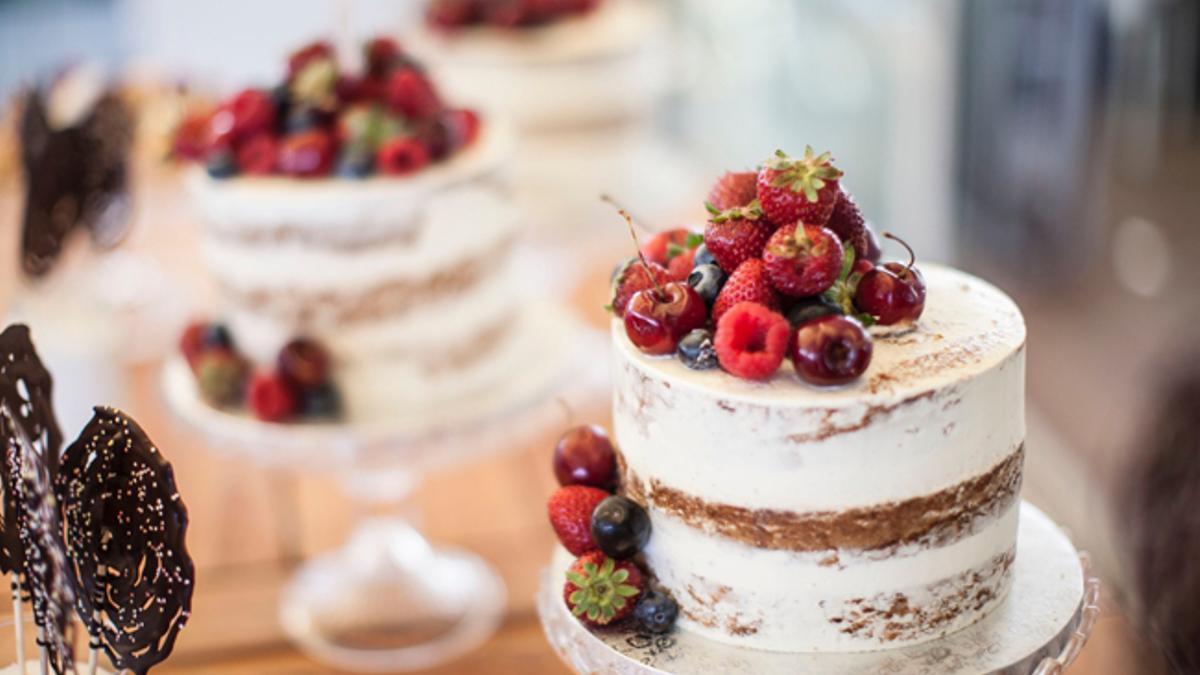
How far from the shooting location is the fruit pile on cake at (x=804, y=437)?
1.01 meters

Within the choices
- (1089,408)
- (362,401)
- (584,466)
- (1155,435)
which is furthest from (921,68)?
(584,466)

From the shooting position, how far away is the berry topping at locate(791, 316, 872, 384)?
38.4 inches

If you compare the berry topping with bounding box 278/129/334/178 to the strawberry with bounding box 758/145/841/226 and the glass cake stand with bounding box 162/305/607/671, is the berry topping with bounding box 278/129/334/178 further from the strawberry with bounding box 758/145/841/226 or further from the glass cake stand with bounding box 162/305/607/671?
the strawberry with bounding box 758/145/841/226

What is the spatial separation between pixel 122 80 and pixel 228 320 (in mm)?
1639

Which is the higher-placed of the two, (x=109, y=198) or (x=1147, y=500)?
(x=109, y=198)

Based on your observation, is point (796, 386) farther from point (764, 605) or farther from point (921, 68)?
point (921, 68)

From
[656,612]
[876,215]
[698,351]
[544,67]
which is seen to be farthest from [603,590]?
[876,215]

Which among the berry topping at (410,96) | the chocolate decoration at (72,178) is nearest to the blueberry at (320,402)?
the berry topping at (410,96)

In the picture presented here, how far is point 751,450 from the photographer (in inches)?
40.3

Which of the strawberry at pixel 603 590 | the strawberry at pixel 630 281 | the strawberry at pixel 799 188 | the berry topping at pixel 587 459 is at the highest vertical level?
the strawberry at pixel 799 188

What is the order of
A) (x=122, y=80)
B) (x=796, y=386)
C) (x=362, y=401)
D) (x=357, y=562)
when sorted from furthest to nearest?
1. (x=122, y=80)
2. (x=357, y=562)
3. (x=362, y=401)
4. (x=796, y=386)

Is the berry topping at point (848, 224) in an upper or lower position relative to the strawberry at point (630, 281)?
upper

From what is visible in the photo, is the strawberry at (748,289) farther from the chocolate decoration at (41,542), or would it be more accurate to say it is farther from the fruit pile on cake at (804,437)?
the chocolate decoration at (41,542)

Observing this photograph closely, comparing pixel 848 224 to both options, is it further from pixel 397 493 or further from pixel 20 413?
pixel 397 493
